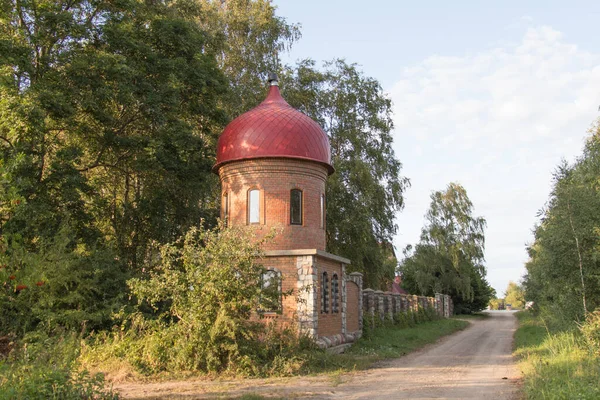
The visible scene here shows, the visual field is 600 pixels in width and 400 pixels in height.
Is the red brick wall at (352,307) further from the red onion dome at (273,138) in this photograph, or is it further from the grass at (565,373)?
the grass at (565,373)

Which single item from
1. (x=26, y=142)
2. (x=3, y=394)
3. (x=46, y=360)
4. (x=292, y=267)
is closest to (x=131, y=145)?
(x=26, y=142)

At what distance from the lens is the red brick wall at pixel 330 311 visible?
56.2ft

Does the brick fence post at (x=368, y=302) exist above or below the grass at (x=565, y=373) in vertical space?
above

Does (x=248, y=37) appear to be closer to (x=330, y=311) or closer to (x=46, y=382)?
(x=330, y=311)

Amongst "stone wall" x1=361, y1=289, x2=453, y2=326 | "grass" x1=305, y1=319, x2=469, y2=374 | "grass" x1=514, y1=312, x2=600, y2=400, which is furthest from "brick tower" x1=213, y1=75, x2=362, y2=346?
"stone wall" x1=361, y1=289, x2=453, y2=326

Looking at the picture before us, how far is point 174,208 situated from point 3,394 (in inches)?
598

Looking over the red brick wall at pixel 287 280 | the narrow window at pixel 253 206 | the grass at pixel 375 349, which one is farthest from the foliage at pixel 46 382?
the narrow window at pixel 253 206

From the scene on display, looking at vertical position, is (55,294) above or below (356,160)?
below

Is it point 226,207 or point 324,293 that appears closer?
point 324,293

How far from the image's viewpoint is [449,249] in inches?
1861

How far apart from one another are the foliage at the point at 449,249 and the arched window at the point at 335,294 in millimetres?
29473

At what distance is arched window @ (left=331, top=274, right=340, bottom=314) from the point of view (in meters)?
18.5

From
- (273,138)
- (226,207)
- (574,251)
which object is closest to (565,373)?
(574,251)

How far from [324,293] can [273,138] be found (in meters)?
5.01
